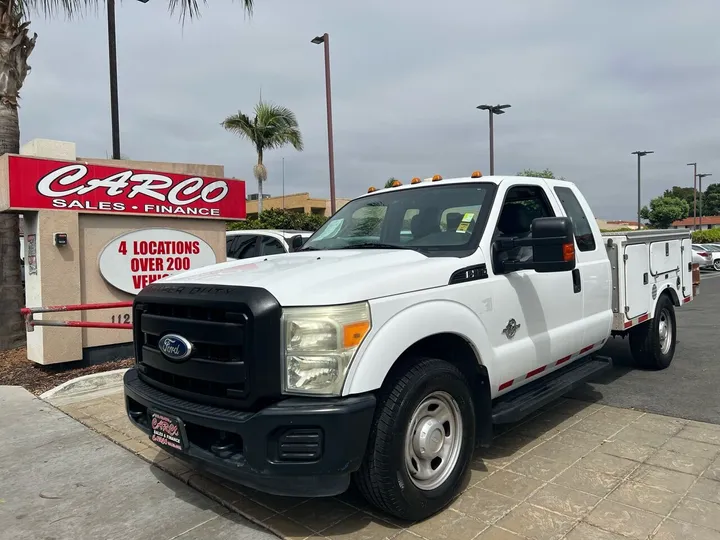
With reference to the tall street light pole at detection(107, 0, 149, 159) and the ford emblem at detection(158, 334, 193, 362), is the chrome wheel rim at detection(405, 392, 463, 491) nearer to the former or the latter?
the ford emblem at detection(158, 334, 193, 362)

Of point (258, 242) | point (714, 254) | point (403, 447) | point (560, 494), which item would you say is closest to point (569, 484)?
point (560, 494)

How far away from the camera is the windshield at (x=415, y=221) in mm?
3916

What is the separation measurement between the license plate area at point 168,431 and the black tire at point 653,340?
5188 mm

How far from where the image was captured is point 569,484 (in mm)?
3695

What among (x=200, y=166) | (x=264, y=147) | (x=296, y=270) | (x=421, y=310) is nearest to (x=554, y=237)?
(x=421, y=310)

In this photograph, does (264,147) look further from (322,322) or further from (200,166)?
(322,322)

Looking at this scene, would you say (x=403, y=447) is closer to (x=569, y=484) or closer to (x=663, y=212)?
(x=569, y=484)

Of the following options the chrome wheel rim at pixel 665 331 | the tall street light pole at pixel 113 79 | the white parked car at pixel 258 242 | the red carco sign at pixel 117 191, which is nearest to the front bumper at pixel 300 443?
the chrome wheel rim at pixel 665 331

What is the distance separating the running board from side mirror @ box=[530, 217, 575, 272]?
38.4 inches

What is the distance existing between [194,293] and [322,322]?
2.60ft

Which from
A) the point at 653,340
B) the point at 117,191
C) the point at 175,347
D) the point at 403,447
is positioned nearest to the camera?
the point at 403,447

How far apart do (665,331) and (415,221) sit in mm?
4149

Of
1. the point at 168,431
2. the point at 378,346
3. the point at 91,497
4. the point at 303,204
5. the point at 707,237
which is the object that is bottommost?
the point at 91,497

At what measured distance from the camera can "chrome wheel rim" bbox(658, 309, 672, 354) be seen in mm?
6594
